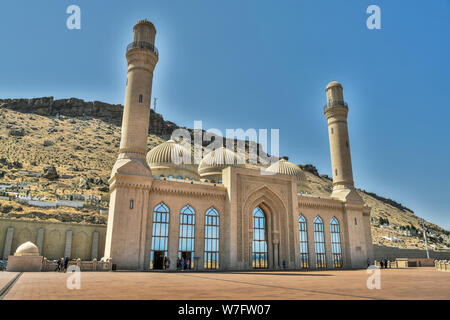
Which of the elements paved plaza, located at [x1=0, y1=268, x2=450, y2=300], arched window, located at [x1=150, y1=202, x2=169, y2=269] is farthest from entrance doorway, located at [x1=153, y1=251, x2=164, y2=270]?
paved plaza, located at [x1=0, y1=268, x2=450, y2=300]

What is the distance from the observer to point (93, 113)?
99688 millimetres

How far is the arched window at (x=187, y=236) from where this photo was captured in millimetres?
25984

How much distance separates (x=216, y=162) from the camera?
115 feet

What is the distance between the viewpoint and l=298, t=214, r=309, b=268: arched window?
1235 inches

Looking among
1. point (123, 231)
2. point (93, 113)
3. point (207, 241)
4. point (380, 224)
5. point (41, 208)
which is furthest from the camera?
point (93, 113)

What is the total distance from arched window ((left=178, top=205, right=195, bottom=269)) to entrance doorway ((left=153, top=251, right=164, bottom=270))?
56.5 inches

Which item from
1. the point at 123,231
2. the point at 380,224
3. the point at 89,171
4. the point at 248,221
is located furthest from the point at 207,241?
the point at 380,224

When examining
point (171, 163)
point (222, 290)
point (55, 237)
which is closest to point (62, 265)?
point (55, 237)

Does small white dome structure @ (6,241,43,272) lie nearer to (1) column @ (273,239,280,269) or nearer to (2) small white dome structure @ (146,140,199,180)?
(2) small white dome structure @ (146,140,199,180)

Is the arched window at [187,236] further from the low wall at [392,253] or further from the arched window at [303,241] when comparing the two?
the low wall at [392,253]

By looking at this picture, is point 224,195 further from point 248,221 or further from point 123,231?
point 123,231

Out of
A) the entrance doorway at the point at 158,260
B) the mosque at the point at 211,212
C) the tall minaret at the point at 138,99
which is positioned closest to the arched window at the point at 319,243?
the mosque at the point at 211,212
